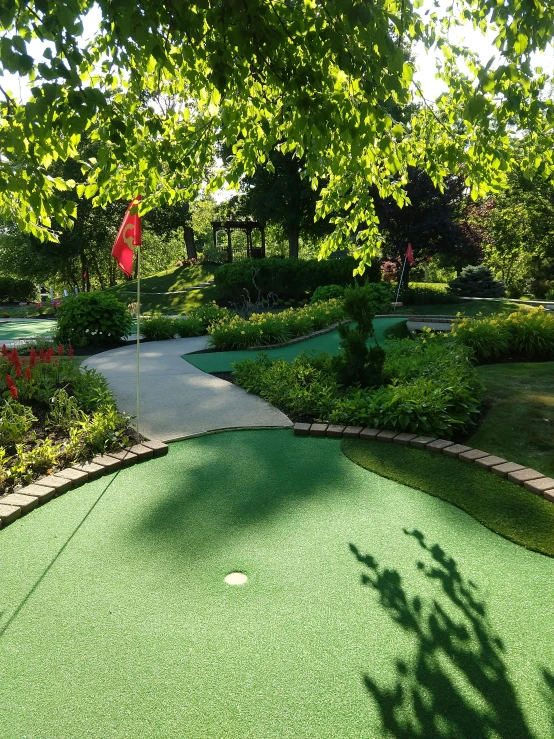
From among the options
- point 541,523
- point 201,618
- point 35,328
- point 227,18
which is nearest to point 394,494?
point 541,523

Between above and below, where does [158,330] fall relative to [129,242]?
below

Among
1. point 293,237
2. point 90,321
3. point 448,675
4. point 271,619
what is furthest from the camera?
point 293,237

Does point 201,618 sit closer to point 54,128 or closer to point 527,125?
point 54,128

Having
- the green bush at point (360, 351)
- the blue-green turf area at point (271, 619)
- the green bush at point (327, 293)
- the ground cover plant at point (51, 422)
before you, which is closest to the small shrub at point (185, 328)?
the green bush at point (327, 293)

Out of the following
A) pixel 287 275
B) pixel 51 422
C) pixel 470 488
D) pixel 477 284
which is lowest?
pixel 470 488

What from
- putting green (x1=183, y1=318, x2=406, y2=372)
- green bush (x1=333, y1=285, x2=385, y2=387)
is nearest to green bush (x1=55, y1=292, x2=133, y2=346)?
putting green (x1=183, y1=318, x2=406, y2=372)

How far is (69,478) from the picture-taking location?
4098 mm

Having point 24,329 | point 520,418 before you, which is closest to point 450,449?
point 520,418

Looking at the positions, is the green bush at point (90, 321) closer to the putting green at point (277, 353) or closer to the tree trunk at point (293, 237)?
the putting green at point (277, 353)

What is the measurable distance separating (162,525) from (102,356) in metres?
6.50

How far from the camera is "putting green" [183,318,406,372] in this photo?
28.0 ft

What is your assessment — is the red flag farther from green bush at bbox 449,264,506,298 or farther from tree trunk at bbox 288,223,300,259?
tree trunk at bbox 288,223,300,259

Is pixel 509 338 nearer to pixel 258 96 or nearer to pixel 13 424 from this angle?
pixel 258 96

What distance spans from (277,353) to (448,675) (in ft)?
24.7
